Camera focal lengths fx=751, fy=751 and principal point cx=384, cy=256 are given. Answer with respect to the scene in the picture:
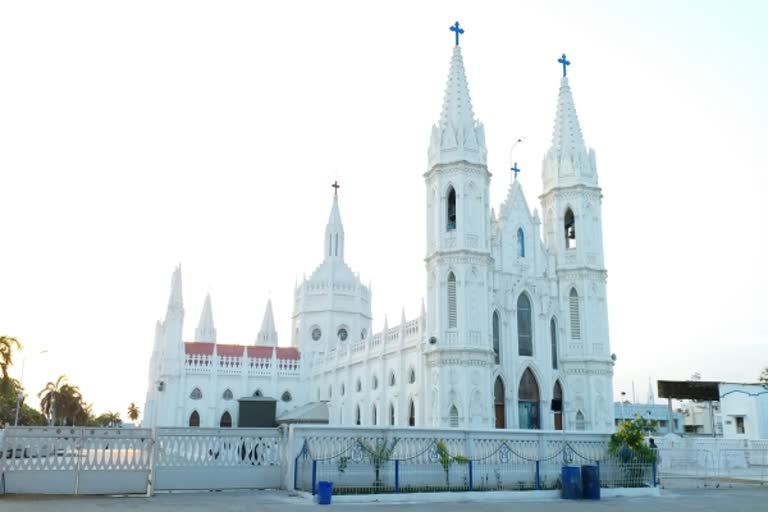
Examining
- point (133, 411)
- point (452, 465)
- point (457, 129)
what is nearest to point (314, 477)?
point (452, 465)

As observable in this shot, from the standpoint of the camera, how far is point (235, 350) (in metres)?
77.6

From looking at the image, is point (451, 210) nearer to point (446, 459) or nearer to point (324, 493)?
point (446, 459)

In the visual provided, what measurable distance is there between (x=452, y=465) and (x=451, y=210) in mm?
24656

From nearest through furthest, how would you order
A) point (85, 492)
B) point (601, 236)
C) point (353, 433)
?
point (85, 492) → point (353, 433) → point (601, 236)

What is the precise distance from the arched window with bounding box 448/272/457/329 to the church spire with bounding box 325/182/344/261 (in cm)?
3976


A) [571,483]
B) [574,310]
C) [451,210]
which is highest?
[451,210]

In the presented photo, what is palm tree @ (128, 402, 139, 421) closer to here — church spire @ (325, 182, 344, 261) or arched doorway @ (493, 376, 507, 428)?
church spire @ (325, 182, 344, 261)

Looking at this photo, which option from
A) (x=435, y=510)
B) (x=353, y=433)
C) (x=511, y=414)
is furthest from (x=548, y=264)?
(x=435, y=510)

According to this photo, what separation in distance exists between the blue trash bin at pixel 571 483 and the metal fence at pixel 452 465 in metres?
0.58

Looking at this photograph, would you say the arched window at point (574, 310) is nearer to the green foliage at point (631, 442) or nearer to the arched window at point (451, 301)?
the arched window at point (451, 301)

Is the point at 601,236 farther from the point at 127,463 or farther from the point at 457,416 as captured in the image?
the point at 127,463

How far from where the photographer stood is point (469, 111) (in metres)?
46.8

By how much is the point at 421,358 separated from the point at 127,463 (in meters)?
26.9

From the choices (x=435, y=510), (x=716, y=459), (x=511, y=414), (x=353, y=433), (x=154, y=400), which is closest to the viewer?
(x=435, y=510)
